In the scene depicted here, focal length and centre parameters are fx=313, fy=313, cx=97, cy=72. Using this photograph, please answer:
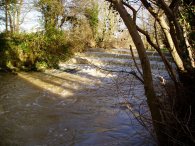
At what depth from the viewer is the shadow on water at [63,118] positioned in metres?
6.39

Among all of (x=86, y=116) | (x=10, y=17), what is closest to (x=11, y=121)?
(x=86, y=116)

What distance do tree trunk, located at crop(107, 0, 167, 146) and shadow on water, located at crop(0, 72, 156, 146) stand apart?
1.39 metres

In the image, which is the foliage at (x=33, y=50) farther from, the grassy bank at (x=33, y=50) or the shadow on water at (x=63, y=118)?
the shadow on water at (x=63, y=118)

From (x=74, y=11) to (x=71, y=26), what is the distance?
1298mm

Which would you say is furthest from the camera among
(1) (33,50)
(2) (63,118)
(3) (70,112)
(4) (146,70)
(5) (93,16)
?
(5) (93,16)

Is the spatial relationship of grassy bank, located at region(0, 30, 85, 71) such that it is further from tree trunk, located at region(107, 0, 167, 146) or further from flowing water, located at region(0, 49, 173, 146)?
tree trunk, located at region(107, 0, 167, 146)

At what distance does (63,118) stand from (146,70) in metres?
Answer: 4.49

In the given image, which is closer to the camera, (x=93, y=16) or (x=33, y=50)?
(x=33, y=50)

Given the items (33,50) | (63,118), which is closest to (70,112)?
(63,118)

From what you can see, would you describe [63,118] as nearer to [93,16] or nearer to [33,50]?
[33,50]

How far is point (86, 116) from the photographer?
26.8 ft

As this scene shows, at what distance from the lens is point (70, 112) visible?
340 inches

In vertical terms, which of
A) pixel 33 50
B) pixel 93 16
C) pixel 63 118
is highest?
pixel 93 16

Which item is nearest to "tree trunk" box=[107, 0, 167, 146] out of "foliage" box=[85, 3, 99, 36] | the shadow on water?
the shadow on water
